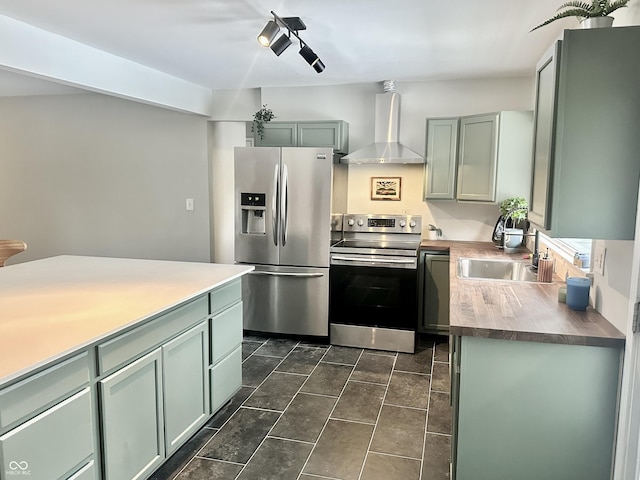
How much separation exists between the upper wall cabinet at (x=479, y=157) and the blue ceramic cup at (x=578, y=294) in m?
1.62

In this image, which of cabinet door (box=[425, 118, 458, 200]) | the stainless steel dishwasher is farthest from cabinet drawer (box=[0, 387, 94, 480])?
cabinet door (box=[425, 118, 458, 200])

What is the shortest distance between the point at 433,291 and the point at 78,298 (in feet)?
9.40

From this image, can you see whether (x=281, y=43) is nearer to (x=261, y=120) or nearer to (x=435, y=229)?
(x=261, y=120)

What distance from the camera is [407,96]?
177 inches

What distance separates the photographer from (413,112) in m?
4.49

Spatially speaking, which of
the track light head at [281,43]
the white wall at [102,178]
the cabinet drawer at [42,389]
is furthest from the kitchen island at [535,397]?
the white wall at [102,178]

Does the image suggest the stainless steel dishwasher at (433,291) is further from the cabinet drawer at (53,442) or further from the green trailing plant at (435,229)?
the cabinet drawer at (53,442)

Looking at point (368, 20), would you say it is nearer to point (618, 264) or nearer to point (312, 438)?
point (618, 264)

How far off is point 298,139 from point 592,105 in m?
3.05

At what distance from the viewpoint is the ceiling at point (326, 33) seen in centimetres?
255

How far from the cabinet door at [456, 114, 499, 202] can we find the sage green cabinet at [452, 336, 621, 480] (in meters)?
2.26

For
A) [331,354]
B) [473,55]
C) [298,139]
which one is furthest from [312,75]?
[331,354]

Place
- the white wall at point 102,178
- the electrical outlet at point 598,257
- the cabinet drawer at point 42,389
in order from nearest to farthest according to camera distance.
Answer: the cabinet drawer at point 42,389 < the electrical outlet at point 598,257 < the white wall at point 102,178

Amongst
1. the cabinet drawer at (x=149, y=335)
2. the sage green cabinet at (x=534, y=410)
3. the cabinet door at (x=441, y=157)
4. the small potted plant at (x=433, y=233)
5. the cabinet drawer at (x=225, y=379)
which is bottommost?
the cabinet drawer at (x=225, y=379)
